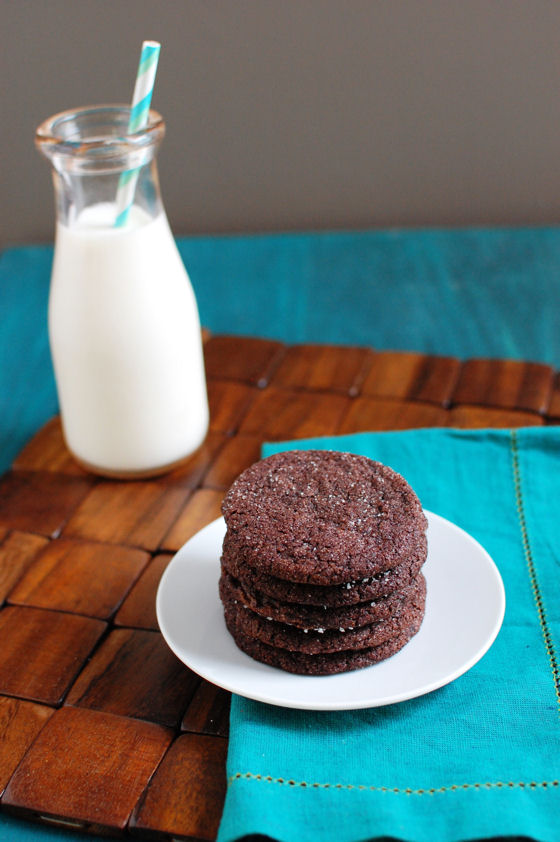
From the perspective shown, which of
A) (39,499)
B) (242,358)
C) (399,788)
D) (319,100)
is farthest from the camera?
(319,100)

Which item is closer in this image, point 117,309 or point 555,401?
point 117,309

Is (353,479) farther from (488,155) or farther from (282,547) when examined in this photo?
(488,155)

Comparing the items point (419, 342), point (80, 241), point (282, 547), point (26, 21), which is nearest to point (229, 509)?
point (282, 547)

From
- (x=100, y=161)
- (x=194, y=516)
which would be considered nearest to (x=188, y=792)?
(x=194, y=516)

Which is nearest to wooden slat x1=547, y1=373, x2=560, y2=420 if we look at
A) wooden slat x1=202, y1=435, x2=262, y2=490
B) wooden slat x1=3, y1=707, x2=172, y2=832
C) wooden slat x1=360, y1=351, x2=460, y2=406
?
wooden slat x1=360, y1=351, x2=460, y2=406

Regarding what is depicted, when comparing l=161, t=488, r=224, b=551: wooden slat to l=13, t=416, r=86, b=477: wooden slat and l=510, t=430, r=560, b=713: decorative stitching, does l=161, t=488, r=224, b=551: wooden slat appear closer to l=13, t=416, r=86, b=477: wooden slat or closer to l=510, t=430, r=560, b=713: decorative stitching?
l=13, t=416, r=86, b=477: wooden slat

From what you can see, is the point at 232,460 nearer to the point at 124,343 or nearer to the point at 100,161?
the point at 124,343

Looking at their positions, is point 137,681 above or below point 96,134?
below
